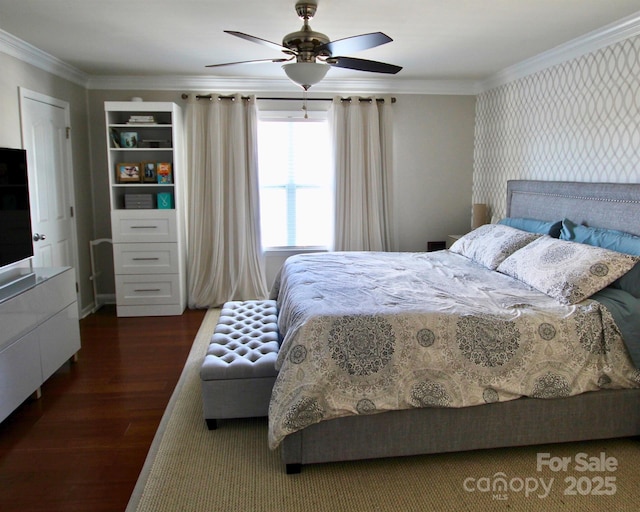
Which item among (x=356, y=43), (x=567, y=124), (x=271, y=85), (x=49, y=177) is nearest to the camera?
(x=356, y=43)

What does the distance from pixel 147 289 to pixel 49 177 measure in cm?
135

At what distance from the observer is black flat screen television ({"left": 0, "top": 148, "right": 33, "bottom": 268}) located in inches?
126

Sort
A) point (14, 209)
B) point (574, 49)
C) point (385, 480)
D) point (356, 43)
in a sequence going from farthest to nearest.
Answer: point (574, 49), point (14, 209), point (356, 43), point (385, 480)

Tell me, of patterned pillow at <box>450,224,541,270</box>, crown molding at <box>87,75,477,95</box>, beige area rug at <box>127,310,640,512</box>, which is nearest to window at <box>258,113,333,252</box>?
crown molding at <box>87,75,477,95</box>

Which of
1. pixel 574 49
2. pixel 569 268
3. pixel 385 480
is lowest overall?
pixel 385 480

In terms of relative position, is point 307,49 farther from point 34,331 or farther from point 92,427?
point 92,427

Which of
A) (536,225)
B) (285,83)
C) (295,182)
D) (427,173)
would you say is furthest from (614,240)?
(285,83)

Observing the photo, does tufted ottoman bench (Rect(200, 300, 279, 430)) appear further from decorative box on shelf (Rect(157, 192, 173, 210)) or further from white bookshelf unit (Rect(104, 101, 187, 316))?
decorative box on shelf (Rect(157, 192, 173, 210))

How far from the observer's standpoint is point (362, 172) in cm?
534

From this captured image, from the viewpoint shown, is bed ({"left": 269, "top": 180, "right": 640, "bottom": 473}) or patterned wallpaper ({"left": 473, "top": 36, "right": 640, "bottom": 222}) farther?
patterned wallpaper ({"left": 473, "top": 36, "right": 640, "bottom": 222})

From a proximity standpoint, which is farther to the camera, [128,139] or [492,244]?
[128,139]

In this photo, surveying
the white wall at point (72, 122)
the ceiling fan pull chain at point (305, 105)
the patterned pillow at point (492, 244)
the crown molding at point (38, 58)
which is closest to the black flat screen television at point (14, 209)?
the white wall at point (72, 122)

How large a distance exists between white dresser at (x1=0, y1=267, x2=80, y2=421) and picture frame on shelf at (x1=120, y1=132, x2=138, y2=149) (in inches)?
69.1

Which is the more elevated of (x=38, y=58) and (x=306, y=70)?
(x=38, y=58)
